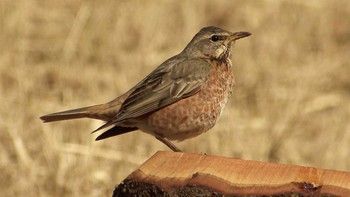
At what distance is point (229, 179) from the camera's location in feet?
13.4

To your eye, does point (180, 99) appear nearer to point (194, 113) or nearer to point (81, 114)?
point (194, 113)

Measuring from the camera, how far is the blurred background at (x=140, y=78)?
25.3 ft

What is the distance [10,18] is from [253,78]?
2.78m

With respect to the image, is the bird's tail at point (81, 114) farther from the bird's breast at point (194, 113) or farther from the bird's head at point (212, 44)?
the bird's head at point (212, 44)

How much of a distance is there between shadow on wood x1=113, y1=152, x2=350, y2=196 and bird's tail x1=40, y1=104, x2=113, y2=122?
228 cm

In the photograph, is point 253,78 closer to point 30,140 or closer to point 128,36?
point 128,36

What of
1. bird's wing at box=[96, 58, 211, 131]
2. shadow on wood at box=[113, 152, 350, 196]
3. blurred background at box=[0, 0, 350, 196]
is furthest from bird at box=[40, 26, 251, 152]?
shadow on wood at box=[113, 152, 350, 196]

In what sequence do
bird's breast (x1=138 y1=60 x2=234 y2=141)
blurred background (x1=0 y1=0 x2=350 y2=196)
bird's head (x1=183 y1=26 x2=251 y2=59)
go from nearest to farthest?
bird's breast (x1=138 y1=60 x2=234 y2=141) < bird's head (x1=183 y1=26 x2=251 y2=59) < blurred background (x1=0 y1=0 x2=350 y2=196)

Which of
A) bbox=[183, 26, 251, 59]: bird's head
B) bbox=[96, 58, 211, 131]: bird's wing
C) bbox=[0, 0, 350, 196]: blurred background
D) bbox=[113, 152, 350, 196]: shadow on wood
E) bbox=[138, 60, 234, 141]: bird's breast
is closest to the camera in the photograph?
bbox=[113, 152, 350, 196]: shadow on wood

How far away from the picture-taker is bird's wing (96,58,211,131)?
20.9ft

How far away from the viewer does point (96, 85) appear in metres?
9.50

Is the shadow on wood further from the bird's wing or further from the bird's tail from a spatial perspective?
the bird's tail

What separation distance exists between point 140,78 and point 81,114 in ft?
10.1

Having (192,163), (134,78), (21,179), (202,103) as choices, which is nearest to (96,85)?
(134,78)
